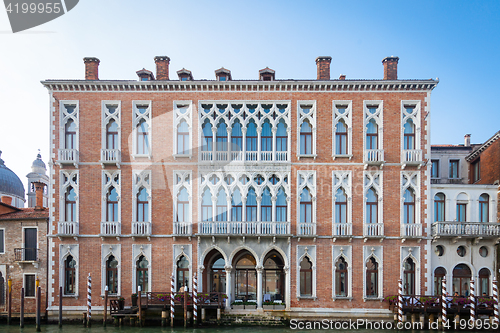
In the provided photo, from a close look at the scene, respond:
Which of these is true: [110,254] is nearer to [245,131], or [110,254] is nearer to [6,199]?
[245,131]

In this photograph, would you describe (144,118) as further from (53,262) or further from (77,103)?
(53,262)

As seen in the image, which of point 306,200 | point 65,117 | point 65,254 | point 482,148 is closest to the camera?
point 65,254

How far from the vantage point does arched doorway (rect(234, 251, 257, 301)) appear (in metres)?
20.2

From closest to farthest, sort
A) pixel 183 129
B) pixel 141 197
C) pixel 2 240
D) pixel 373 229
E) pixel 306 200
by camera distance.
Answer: pixel 373 229 < pixel 306 200 < pixel 141 197 < pixel 183 129 < pixel 2 240

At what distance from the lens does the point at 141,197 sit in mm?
19812

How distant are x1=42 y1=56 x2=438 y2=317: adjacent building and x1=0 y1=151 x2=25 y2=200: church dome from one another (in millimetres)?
24363

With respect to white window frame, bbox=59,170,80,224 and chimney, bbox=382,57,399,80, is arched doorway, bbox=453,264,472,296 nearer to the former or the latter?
chimney, bbox=382,57,399,80

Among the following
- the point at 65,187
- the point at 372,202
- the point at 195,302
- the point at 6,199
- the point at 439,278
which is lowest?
the point at 195,302

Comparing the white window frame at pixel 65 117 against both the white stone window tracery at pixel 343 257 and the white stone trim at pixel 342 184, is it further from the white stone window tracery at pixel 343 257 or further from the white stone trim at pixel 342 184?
the white stone window tracery at pixel 343 257

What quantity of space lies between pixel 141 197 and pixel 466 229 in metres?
15.7

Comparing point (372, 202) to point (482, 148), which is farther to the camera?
point (482, 148)

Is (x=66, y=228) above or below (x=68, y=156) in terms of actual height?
below

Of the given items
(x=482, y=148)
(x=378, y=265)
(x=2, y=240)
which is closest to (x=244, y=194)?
(x=378, y=265)

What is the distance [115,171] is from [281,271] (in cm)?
960
